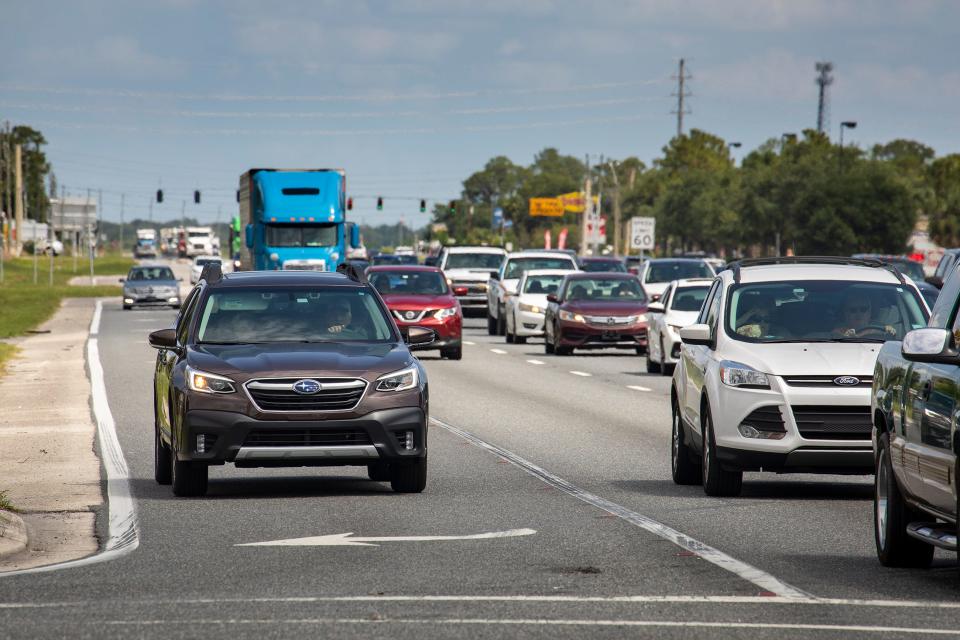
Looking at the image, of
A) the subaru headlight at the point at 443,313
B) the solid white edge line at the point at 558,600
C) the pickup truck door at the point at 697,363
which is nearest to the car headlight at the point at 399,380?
the pickup truck door at the point at 697,363

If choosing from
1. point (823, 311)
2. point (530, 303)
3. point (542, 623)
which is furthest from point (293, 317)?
point (530, 303)

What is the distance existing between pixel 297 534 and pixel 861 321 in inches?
195

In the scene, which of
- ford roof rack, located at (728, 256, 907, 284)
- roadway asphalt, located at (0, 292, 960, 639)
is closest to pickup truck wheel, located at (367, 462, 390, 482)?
roadway asphalt, located at (0, 292, 960, 639)

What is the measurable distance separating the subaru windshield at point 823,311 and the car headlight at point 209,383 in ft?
11.7

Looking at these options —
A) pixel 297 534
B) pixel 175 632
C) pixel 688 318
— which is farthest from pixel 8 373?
pixel 175 632

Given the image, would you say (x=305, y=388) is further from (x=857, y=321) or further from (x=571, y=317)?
(x=571, y=317)

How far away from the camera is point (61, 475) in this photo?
15258mm

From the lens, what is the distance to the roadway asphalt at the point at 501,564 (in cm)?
813

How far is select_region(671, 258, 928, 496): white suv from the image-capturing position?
42.1 feet

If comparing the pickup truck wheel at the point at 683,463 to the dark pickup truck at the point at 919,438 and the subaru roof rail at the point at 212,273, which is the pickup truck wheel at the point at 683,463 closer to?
the subaru roof rail at the point at 212,273

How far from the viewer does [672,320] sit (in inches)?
1169

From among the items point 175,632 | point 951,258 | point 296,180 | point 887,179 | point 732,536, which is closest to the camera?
point 175,632

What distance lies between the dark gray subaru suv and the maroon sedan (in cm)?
2140

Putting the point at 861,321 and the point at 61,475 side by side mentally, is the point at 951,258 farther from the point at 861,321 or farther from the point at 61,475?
the point at 61,475
